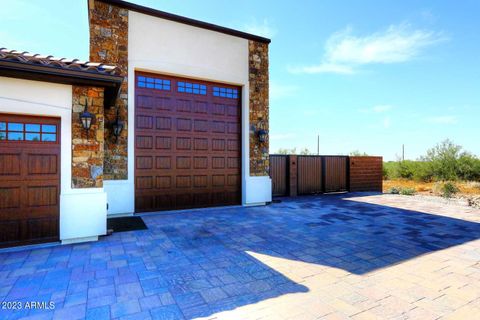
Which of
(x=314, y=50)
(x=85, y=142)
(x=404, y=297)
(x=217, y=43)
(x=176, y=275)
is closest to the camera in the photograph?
(x=404, y=297)

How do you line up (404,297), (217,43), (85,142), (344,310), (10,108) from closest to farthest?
(344,310) < (404,297) < (10,108) < (85,142) < (217,43)

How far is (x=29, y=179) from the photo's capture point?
3.94 m

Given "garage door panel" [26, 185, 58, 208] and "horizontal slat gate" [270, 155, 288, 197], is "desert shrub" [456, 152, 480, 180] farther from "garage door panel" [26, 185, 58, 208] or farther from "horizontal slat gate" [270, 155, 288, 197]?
"garage door panel" [26, 185, 58, 208]

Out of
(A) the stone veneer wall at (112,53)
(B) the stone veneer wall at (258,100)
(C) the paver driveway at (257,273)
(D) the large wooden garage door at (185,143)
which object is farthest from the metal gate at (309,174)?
(A) the stone veneer wall at (112,53)

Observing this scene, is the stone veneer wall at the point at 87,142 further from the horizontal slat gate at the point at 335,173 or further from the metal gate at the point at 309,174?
the horizontal slat gate at the point at 335,173

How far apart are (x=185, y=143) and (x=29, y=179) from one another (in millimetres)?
3606

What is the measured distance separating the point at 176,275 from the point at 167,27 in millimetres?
6347

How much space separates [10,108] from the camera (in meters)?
3.81

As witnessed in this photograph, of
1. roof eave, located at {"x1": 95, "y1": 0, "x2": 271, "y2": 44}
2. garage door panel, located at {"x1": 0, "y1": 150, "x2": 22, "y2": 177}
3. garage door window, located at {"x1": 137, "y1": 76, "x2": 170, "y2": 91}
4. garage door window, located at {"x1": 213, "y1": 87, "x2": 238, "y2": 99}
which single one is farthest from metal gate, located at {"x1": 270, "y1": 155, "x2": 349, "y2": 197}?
garage door panel, located at {"x1": 0, "y1": 150, "x2": 22, "y2": 177}

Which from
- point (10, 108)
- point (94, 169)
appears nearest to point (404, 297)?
point (94, 169)

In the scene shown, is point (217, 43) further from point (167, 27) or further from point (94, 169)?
point (94, 169)

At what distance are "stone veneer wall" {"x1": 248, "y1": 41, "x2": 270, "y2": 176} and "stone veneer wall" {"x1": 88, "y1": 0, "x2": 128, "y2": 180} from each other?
362 centimetres

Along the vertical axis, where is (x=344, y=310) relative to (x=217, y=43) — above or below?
below

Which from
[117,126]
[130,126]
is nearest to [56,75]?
[117,126]
